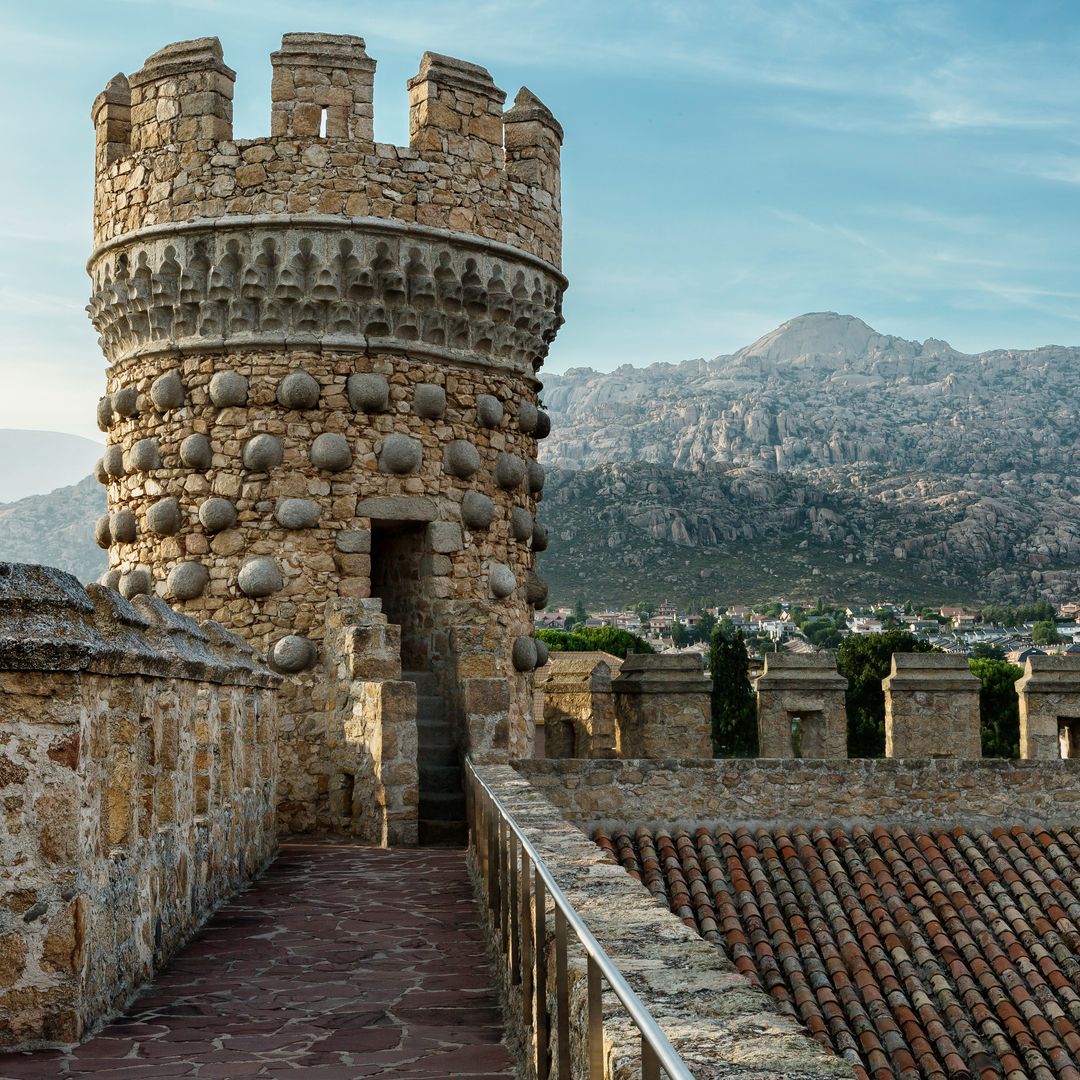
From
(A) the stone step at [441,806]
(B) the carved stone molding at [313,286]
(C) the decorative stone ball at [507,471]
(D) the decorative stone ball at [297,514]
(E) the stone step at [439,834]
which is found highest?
(B) the carved stone molding at [313,286]

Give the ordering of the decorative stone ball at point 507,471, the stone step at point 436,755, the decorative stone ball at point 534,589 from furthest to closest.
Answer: the decorative stone ball at point 534,589
the decorative stone ball at point 507,471
the stone step at point 436,755

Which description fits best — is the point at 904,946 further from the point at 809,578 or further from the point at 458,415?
the point at 809,578

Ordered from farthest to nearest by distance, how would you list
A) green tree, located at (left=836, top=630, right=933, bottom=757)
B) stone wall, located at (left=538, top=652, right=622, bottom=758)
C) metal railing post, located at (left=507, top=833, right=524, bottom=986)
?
green tree, located at (left=836, top=630, right=933, bottom=757) → stone wall, located at (left=538, top=652, right=622, bottom=758) → metal railing post, located at (left=507, top=833, right=524, bottom=986)

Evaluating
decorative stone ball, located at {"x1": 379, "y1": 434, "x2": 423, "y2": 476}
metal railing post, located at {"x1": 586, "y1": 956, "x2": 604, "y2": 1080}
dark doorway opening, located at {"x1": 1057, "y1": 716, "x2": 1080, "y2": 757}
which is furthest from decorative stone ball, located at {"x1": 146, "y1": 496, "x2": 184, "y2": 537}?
metal railing post, located at {"x1": 586, "y1": 956, "x2": 604, "y2": 1080}

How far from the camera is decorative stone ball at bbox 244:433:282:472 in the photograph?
1391 cm

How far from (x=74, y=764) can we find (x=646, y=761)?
916 centimetres

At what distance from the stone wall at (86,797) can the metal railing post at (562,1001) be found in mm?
1982

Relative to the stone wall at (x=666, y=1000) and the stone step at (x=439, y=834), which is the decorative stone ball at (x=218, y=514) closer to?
the stone step at (x=439, y=834)

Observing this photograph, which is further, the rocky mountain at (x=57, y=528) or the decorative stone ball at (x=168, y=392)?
the rocky mountain at (x=57, y=528)

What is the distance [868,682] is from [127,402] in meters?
37.7

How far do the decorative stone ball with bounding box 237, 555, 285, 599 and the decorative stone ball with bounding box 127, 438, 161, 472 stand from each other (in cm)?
161

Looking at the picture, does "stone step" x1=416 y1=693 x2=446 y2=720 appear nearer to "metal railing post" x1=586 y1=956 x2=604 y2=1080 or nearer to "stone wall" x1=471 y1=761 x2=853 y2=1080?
"stone wall" x1=471 y1=761 x2=853 y2=1080

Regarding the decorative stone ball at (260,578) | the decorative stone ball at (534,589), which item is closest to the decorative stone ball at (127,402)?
the decorative stone ball at (260,578)

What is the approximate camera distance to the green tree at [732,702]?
4509 centimetres
